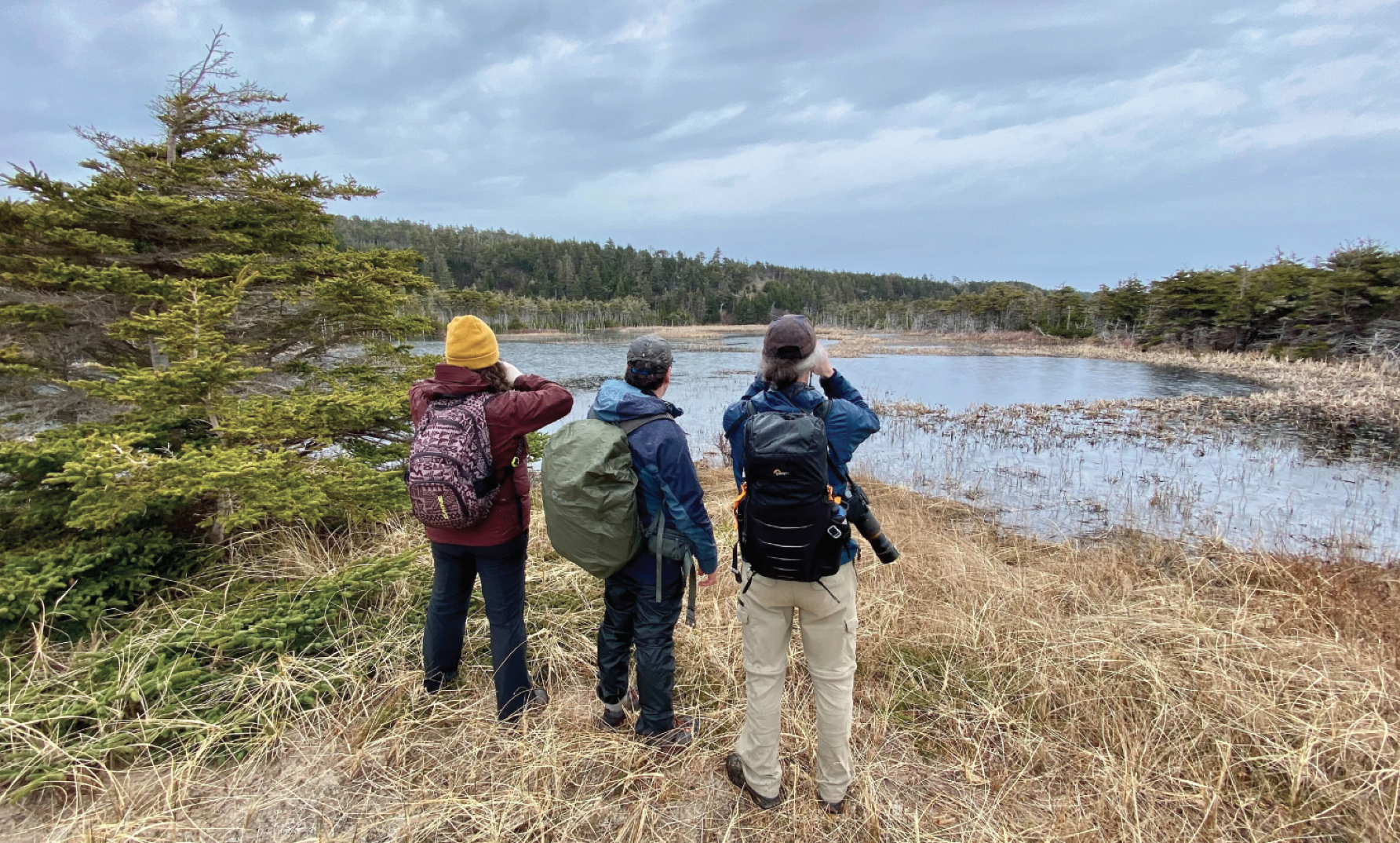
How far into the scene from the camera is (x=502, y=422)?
240 centimetres

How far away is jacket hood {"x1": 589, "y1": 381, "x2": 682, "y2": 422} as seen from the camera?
2.32 meters

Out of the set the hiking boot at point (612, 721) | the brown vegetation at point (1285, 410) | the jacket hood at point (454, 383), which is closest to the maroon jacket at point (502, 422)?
the jacket hood at point (454, 383)

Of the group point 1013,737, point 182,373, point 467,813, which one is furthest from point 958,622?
point 182,373

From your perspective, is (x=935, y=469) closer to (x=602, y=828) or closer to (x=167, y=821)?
(x=602, y=828)

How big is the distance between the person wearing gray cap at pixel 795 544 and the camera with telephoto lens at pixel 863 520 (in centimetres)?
5

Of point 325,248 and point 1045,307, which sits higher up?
point 1045,307

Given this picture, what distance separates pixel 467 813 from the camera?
2.17 m

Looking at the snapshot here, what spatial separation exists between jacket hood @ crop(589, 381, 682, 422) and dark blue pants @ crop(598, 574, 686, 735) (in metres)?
0.73

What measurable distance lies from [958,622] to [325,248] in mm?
6841

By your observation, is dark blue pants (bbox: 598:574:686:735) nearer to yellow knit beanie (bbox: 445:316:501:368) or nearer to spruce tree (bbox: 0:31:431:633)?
yellow knit beanie (bbox: 445:316:501:368)

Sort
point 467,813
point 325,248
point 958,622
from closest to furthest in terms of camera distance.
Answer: point 467,813, point 958,622, point 325,248

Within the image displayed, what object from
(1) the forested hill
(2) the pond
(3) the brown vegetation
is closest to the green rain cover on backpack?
(2) the pond

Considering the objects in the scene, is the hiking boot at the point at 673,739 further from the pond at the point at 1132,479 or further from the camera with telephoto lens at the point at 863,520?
the pond at the point at 1132,479

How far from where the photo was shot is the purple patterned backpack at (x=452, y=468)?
7.40ft
